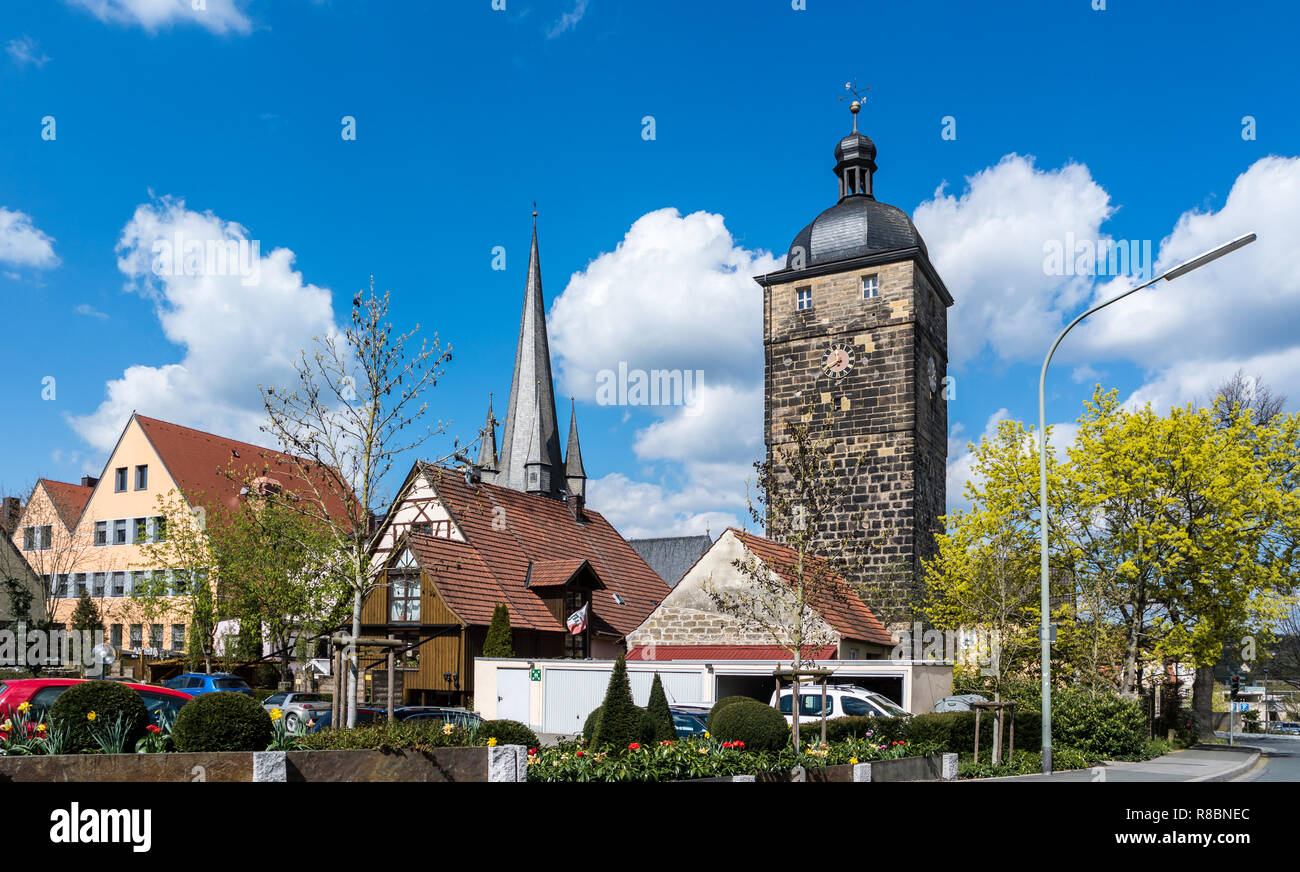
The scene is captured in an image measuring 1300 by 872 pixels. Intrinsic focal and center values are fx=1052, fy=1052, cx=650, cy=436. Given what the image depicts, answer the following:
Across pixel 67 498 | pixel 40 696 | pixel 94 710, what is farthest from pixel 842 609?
pixel 67 498

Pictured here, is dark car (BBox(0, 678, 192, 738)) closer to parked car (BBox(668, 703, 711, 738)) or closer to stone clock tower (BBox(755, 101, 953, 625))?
parked car (BBox(668, 703, 711, 738))

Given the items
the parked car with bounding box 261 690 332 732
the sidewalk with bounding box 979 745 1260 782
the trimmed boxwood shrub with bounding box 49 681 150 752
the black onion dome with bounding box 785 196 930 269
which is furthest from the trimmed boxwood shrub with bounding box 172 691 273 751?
the black onion dome with bounding box 785 196 930 269

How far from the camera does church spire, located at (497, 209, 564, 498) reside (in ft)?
197

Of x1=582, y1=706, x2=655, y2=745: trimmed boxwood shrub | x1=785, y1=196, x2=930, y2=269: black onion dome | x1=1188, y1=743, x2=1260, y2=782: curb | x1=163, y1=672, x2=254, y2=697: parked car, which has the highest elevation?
x1=785, y1=196, x2=930, y2=269: black onion dome

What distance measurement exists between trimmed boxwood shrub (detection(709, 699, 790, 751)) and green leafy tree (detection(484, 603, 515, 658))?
19.2 meters

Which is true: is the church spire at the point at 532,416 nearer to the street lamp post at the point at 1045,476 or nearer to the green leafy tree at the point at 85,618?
the green leafy tree at the point at 85,618

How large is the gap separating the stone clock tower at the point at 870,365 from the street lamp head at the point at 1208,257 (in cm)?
2255

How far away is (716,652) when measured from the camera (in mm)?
32531

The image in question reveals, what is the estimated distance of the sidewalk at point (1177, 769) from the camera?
778 inches

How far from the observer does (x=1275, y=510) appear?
30672mm

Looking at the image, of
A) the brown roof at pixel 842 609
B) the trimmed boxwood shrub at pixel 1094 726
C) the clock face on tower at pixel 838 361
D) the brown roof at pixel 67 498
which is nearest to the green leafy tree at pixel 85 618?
the brown roof at pixel 67 498
